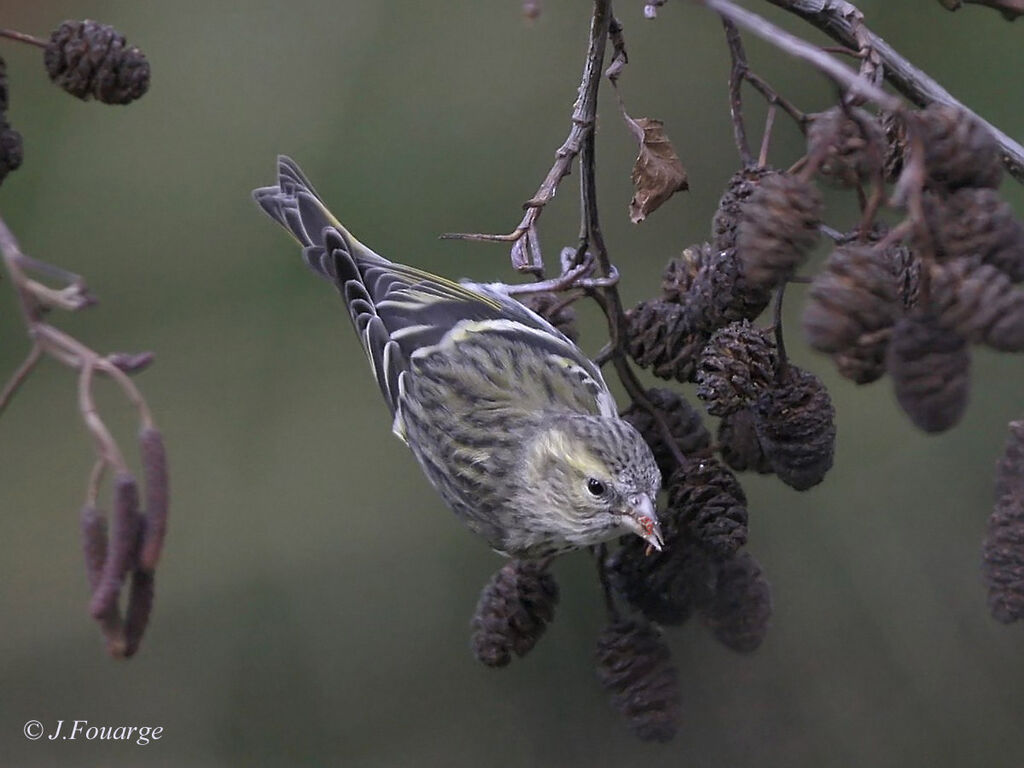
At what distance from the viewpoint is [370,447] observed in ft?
11.3

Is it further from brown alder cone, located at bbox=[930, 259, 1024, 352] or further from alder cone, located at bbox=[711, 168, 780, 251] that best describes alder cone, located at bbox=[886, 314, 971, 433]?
alder cone, located at bbox=[711, 168, 780, 251]

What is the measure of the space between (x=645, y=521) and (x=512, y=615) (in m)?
0.20

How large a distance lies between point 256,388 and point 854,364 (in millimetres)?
2424

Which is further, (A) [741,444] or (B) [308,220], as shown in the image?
(B) [308,220]

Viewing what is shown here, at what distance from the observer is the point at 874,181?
44.7 inches

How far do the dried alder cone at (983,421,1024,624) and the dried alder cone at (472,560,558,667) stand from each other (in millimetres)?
494

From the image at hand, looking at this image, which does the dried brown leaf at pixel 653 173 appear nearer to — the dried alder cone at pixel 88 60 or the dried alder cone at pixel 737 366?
the dried alder cone at pixel 737 366

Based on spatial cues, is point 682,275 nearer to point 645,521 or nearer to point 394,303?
point 645,521

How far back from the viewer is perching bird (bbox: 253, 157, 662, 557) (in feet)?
6.36

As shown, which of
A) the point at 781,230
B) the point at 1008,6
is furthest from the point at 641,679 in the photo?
the point at 1008,6

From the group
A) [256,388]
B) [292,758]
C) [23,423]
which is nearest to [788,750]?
[292,758]

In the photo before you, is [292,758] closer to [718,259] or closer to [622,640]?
[622,640]

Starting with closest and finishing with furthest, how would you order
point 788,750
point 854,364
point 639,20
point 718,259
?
point 854,364 < point 718,259 < point 788,750 < point 639,20

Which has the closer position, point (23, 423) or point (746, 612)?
point (746, 612)
